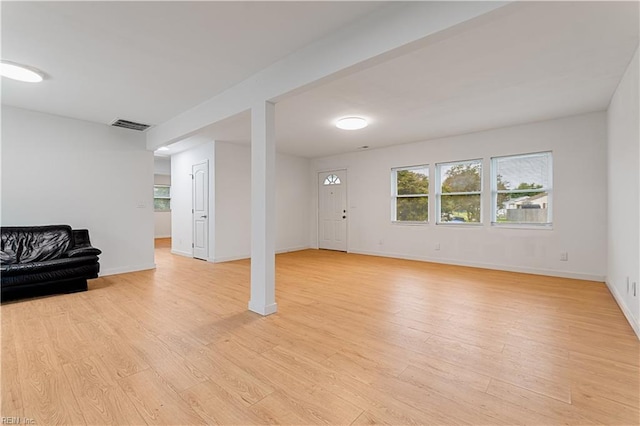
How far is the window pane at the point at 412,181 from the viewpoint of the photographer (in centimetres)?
625

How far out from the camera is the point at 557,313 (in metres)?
3.08

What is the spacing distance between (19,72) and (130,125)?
1.95m

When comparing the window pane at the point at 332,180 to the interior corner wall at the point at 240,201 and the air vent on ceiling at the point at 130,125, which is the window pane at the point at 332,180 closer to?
the interior corner wall at the point at 240,201

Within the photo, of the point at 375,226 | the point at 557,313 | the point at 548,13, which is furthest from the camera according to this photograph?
the point at 375,226

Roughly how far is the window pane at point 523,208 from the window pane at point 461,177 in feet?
1.65

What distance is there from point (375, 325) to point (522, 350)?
116 centimetres

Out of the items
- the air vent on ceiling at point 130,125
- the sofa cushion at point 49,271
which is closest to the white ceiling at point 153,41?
the air vent on ceiling at point 130,125

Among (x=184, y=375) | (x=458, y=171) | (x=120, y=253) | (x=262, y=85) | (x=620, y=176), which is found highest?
(x=262, y=85)

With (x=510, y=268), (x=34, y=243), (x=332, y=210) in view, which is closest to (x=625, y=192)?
(x=510, y=268)

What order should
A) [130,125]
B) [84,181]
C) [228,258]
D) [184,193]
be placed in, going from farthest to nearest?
1. [184,193]
2. [228,258]
3. [130,125]
4. [84,181]

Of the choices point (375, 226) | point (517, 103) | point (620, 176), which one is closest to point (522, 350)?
point (620, 176)

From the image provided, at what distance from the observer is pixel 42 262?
3.69 m

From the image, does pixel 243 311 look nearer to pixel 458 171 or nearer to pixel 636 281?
pixel 636 281

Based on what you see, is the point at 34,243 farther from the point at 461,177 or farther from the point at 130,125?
the point at 461,177
